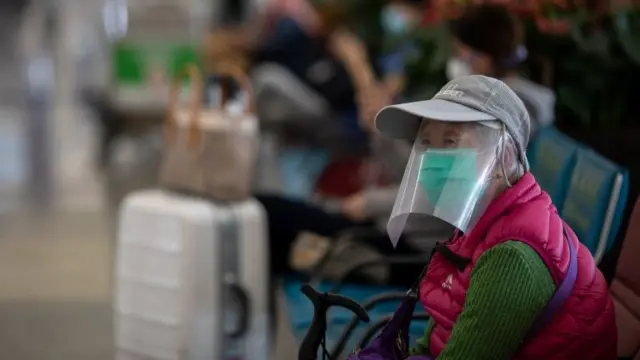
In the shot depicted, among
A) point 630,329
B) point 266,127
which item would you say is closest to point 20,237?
point 266,127

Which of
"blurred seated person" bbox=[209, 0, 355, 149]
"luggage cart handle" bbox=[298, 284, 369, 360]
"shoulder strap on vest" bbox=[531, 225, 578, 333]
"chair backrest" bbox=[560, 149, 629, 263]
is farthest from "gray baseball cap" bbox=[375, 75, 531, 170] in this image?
"blurred seated person" bbox=[209, 0, 355, 149]

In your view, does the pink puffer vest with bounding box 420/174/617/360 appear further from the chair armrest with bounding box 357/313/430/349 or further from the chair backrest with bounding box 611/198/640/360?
the chair armrest with bounding box 357/313/430/349

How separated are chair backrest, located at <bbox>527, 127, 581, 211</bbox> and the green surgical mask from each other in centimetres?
92

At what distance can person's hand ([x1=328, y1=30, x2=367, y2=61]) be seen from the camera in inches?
247

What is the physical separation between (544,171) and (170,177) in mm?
1394

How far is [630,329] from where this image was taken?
2.33 m

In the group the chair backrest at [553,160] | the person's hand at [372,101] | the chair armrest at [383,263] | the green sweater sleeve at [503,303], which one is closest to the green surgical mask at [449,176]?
the green sweater sleeve at [503,303]

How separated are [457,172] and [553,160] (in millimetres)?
1054

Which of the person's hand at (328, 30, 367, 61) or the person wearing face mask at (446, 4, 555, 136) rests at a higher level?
the person wearing face mask at (446, 4, 555, 136)

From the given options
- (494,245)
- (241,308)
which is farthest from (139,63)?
(494,245)

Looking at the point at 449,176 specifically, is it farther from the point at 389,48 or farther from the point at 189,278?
the point at 389,48

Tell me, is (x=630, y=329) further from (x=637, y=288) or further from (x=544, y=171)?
(x=544, y=171)

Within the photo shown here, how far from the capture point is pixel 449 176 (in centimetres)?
193

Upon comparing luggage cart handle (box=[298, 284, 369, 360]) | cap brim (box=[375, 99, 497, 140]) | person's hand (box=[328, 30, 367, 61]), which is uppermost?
cap brim (box=[375, 99, 497, 140])
